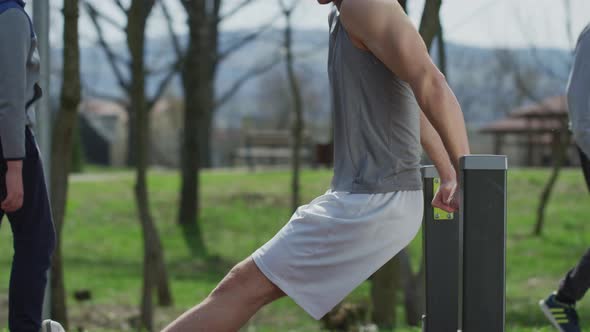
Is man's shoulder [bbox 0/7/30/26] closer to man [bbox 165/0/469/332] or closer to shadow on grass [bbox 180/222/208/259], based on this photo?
man [bbox 165/0/469/332]

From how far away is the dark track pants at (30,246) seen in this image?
3.98 metres

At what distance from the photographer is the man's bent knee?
3143mm

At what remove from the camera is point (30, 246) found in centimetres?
404

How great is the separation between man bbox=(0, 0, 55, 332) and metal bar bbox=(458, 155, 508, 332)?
1751 millimetres

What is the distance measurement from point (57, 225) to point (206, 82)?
1272 centimetres

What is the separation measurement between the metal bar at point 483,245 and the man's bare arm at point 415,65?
9cm

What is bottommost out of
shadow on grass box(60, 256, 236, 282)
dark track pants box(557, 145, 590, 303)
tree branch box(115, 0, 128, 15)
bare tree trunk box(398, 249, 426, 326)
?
shadow on grass box(60, 256, 236, 282)

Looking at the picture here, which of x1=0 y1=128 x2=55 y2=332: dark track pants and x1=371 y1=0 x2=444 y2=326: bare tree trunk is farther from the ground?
x1=0 y1=128 x2=55 y2=332: dark track pants

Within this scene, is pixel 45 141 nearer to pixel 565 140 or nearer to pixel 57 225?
pixel 57 225

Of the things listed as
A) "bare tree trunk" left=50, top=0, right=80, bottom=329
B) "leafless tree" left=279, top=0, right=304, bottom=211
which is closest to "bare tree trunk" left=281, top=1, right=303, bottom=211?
"leafless tree" left=279, top=0, right=304, bottom=211

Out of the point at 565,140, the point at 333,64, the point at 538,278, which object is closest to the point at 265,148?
the point at 565,140

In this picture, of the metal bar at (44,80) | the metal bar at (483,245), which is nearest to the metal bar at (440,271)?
the metal bar at (483,245)

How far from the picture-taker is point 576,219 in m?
19.4

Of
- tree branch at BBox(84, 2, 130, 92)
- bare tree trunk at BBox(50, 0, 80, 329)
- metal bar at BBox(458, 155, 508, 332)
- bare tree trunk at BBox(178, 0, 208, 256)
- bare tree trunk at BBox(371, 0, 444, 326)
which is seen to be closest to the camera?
metal bar at BBox(458, 155, 508, 332)
